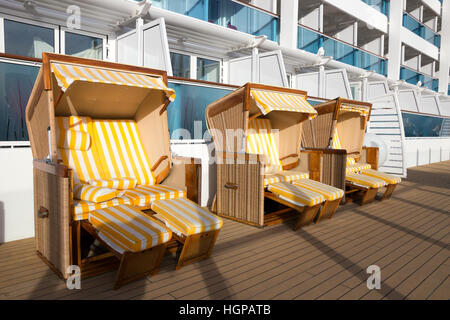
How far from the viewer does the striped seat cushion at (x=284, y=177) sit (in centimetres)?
410

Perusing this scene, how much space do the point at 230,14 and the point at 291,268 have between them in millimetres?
6791

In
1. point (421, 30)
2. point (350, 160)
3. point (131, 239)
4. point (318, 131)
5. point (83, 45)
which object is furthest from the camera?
point (421, 30)

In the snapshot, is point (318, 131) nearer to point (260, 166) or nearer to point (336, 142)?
point (336, 142)

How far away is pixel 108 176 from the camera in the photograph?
355 cm

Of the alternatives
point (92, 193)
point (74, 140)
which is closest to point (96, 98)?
point (74, 140)

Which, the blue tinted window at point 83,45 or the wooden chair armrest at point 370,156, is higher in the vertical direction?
the blue tinted window at point 83,45

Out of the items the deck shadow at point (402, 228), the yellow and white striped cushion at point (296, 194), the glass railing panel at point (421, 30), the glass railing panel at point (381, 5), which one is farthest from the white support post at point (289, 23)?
the glass railing panel at point (421, 30)

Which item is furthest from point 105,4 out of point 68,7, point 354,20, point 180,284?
point 354,20

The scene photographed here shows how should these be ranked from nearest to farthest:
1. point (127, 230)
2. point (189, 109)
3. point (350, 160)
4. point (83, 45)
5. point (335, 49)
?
point (127, 230), point (189, 109), point (83, 45), point (350, 160), point (335, 49)

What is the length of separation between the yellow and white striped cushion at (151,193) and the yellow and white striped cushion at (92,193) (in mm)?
193

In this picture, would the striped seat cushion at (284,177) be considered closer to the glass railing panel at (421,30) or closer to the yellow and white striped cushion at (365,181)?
the yellow and white striped cushion at (365,181)

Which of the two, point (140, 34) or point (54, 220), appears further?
point (140, 34)

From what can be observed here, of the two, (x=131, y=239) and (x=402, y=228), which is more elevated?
(x=131, y=239)

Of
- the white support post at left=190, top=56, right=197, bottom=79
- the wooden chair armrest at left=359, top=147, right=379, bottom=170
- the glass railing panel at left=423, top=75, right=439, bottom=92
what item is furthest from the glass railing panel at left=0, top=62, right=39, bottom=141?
the glass railing panel at left=423, top=75, right=439, bottom=92
